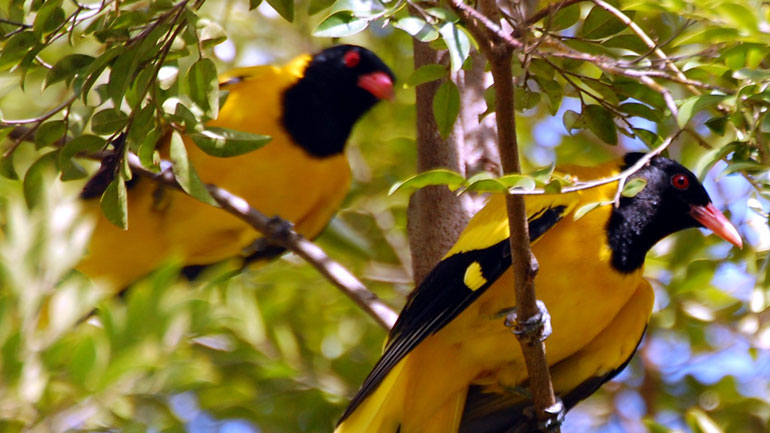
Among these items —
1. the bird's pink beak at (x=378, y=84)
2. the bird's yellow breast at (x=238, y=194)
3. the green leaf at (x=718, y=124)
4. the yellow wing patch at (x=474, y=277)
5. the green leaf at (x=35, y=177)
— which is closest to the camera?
the green leaf at (x=718, y=124)

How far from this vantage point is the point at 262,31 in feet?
18.0

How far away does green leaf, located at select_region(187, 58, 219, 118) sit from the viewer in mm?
2539

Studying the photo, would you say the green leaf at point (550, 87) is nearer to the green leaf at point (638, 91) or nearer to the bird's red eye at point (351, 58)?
the green leaf at point (638, 91)

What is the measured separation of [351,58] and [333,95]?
0.65 feet

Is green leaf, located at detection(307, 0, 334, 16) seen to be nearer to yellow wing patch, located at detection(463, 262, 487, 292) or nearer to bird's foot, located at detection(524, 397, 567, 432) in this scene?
yellow wing patch, located at detection(463, 262, 487, 292)

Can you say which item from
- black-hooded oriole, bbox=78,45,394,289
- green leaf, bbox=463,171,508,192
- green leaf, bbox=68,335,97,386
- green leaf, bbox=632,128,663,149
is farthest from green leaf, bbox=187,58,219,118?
black-hooded oriole, bbox=78,45,394,289

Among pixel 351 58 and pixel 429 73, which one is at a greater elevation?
pixel 429 73

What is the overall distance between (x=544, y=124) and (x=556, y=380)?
190cm

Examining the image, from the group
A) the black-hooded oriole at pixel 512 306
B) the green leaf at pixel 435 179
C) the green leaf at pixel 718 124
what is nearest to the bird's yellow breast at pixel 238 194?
the black-hooded oriole at pixel 512 306

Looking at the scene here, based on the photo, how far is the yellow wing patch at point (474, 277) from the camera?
120 inches

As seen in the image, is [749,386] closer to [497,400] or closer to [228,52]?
[497,400]

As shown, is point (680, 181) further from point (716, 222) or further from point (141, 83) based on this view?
point (141, 83)

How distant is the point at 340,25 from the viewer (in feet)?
7.26

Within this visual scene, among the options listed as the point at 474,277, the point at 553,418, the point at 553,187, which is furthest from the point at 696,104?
the point at 553,418
